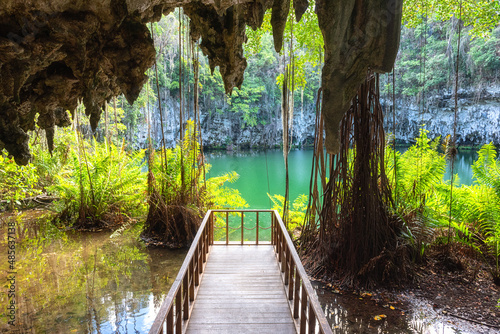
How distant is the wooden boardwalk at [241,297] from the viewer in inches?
111

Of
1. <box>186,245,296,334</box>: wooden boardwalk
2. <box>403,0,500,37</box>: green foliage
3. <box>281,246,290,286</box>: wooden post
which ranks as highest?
<box>403,0,500,37</box>: green foliage

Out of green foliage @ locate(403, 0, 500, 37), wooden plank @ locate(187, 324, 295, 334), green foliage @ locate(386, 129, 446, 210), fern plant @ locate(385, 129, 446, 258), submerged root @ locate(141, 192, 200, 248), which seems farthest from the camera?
submerged root @ locate(141, 192, 200, 248)

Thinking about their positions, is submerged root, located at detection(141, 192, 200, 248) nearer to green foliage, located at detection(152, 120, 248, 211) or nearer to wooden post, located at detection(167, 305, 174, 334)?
green foliage, located at detection(152, 120, 248, 211)

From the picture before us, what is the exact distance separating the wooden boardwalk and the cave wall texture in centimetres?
174

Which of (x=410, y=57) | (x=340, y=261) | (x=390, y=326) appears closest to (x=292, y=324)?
(x=390, y=326)

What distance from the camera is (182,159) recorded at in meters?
6.10

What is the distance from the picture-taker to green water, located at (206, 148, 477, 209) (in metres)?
15.1

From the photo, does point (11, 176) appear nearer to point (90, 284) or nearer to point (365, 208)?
point (90, 284)

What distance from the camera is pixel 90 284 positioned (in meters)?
4.36

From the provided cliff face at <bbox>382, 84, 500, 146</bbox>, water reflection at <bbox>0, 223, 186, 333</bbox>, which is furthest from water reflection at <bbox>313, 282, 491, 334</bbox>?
cliff face at <bbox>382, 84, 500, 146</bbox>

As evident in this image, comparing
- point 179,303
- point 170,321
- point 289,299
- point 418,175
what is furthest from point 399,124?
point 170,321

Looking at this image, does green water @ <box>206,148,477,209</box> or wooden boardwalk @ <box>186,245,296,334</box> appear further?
green water @ <box>206,148,477,209</box>

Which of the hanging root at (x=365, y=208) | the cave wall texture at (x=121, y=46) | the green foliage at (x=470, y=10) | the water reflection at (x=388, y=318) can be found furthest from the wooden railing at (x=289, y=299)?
the green foliage at (x=470, y=10)

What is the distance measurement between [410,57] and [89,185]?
79.8 ft
